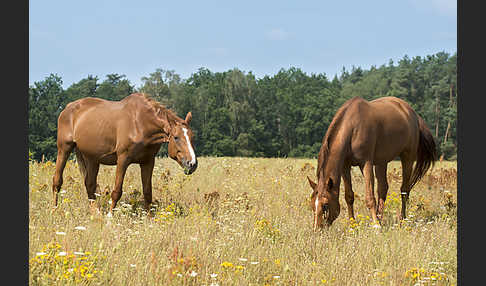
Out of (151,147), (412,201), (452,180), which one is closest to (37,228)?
(151,147)

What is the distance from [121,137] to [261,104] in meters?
59.7

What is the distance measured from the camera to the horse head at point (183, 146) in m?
6.50

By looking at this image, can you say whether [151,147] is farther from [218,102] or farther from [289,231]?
[218,102]

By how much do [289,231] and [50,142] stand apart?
41.7m

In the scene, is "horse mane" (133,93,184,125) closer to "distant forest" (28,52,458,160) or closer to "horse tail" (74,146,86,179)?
"horse tail" (74,146,86,179)

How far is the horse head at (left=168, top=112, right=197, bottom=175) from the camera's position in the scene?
650 cm

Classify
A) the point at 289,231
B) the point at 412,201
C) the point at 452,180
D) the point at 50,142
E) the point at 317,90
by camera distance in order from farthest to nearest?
the point at 317,90 < the point at 50,142 < the point at 452,180 < the point at 412,201 < the point at 289,231

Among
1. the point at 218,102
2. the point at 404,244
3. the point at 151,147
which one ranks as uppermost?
the point at 218,102

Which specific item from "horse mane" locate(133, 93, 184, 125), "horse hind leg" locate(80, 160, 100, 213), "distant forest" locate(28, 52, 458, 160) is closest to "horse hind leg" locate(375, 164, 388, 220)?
"horse mane" locate(133, 93, 184, 125)

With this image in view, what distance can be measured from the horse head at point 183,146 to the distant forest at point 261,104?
42.8 metres

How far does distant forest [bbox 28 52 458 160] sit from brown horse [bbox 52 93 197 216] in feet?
135

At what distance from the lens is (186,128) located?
674cm

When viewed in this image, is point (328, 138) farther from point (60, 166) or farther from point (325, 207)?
point (60, 166)

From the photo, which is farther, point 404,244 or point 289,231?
point 289,231
